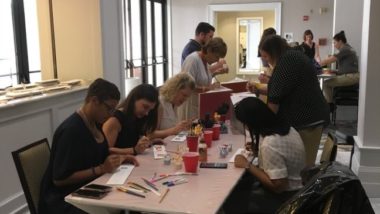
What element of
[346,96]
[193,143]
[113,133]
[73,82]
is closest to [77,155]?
[113,133]

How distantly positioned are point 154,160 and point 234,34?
767cm

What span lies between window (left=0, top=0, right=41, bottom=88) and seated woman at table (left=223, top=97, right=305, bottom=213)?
251 cm

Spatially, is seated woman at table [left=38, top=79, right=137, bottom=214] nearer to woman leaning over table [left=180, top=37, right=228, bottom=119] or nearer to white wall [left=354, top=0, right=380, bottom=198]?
woman leaning over table [left=180, top=37, right=228, bottom=119]

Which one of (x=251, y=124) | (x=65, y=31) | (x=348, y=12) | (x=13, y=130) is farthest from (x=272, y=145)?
(x=348, y=12)

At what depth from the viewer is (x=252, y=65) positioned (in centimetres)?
975

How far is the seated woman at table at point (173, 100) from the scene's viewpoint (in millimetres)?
3133

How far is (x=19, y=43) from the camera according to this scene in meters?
3.99

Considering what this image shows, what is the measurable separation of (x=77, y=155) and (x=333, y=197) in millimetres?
1265

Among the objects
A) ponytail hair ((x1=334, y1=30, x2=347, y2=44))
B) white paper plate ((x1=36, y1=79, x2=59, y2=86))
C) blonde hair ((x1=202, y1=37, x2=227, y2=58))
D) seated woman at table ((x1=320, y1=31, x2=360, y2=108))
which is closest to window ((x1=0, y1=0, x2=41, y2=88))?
white paper plate ((x1=36, y1=79, x2=59, y2=86))

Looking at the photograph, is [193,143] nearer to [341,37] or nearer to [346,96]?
[346,96]

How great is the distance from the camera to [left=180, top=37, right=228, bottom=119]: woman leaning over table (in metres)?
3.67

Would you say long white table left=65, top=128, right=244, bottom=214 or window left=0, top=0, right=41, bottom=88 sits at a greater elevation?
window left=0, top=0, right=41, bottom=88

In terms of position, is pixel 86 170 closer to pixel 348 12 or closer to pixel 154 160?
pixel 154 160

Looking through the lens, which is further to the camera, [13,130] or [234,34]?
[234,34]
